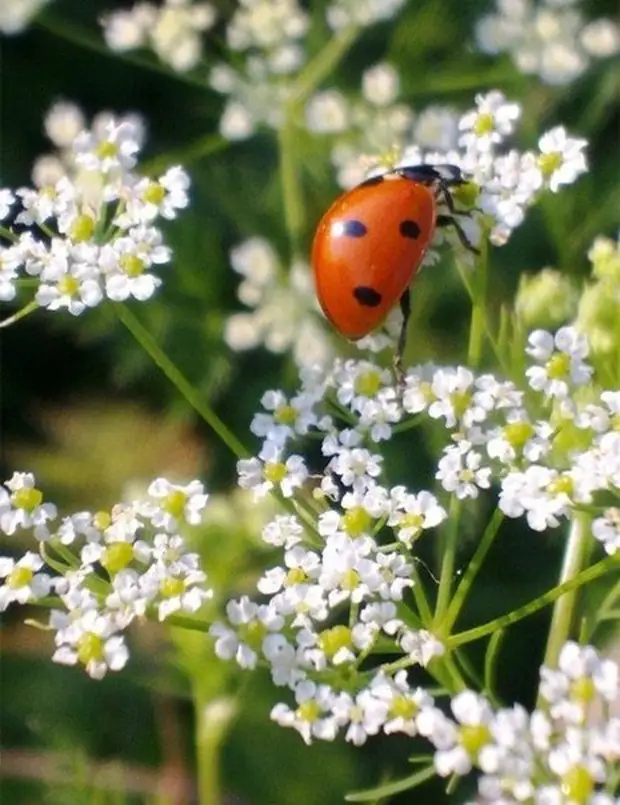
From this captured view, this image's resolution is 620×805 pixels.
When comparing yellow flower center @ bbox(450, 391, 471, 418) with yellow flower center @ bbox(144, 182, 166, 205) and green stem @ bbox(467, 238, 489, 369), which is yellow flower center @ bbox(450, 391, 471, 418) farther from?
yellow flower center @ bbox(144, 182, 166, 205)

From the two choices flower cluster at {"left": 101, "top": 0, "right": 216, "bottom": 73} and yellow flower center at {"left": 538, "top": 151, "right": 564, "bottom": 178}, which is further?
flower cluster at {"left": 101, "top": 0, "right": 216, "bottom": 73}

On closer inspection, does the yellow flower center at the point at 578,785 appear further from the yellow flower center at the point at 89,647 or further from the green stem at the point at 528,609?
the yellow flower center at the point at 89,647

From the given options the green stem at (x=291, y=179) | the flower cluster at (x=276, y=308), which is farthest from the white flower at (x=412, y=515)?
the green stem at (x=291, y=179)

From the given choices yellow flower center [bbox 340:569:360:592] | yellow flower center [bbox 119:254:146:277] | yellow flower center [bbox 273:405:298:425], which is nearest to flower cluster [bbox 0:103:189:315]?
yellow flower center [bbox 119:254:146:277]

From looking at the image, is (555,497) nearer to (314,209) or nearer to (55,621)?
(55,621)

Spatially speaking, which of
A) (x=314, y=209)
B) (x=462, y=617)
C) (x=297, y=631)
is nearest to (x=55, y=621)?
(x=297, y=631)

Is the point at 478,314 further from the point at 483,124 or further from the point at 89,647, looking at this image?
the point at 89,647

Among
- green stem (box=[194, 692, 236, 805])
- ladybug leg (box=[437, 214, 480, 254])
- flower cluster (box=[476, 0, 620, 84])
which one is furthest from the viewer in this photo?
flower cluster (box=[476, 0, 620, 84])
